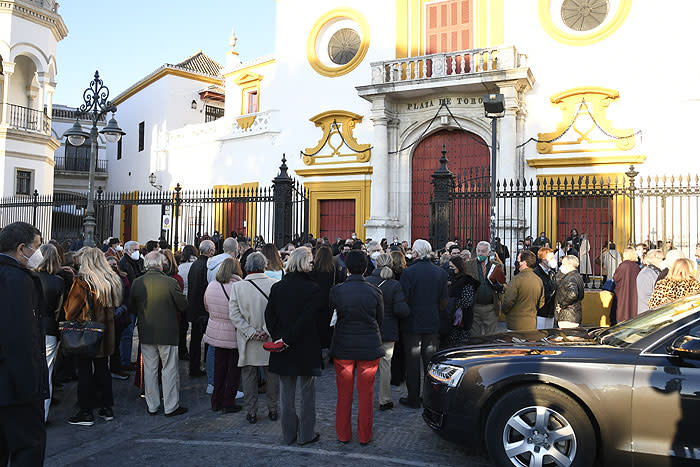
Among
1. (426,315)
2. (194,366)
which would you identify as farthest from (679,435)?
(194,366)

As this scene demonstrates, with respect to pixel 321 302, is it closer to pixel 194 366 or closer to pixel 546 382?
pixel 546 382

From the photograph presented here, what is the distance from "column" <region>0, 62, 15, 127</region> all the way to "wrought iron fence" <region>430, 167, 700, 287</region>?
20.9 meters

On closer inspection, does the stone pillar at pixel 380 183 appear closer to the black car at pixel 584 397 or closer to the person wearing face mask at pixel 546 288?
the person wearing face mask at pixel 546 288

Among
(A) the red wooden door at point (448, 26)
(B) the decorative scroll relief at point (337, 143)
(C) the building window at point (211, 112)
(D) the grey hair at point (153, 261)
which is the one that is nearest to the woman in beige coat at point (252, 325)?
Result: (D) the grey hair at point (153, 261)

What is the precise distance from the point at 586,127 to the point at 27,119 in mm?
24360

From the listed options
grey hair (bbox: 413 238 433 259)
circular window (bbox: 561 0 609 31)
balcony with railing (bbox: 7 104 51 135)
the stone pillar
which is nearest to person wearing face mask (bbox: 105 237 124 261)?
grey hair (bbox: 413 238 433 259)

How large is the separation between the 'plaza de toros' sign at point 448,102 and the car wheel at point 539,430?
14076mm

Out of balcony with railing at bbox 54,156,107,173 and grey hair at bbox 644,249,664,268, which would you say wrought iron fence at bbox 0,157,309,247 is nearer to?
balcony with railing at bbox 54,156,107,173

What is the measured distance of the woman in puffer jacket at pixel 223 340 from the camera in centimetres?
625

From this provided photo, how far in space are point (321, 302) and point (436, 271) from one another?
5.78 ft

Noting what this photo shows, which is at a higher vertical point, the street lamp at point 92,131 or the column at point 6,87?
the column at point 6,87

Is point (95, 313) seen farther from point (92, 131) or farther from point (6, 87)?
point (6, 87)

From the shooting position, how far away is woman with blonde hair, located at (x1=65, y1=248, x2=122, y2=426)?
5734 mm

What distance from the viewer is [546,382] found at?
4.37 m
